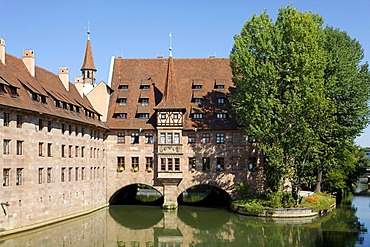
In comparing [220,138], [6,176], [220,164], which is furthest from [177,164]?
[6,176]

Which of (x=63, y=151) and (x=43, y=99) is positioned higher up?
(x=43, y=99)

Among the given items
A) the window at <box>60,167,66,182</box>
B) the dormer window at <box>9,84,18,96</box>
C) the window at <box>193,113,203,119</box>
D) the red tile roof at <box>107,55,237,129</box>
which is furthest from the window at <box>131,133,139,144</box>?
the dormer window at <box>9,84,18,96</box>

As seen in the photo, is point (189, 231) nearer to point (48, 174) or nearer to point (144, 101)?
point (48, 174)

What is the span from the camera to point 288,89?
41.5m

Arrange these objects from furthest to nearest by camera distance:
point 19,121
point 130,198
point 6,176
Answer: point 130,198 < point 19,121 < point 6,176

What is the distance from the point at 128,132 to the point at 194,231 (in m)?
16.2

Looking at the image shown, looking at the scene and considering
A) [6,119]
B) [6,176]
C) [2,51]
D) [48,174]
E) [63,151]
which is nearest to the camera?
[6,176]

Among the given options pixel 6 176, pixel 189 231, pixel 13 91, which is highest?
pixel 13 91

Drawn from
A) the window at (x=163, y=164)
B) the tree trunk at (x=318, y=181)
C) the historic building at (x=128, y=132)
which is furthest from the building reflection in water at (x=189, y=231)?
the tree trunk at (x=318, y=181)

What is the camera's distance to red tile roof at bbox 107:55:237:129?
4809 cm

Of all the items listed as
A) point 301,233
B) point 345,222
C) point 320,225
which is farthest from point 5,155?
point 345,222

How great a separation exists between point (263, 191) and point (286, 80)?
1174cm

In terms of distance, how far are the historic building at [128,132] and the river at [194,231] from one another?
108 inches

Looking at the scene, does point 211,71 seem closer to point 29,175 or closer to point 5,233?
point 29,175
